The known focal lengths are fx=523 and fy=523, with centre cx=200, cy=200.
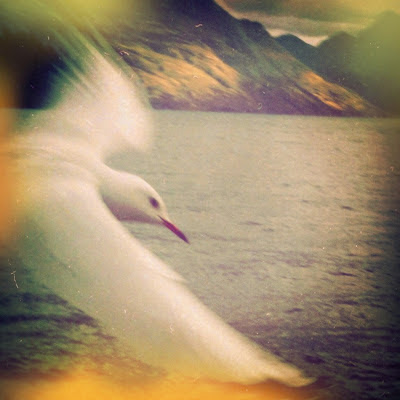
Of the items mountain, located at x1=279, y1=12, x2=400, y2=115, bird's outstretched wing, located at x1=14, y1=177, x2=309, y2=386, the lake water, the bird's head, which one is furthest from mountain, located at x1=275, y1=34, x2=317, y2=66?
bird's outstretched wing, located at x1=14, y1=177, x2=309, y2=386

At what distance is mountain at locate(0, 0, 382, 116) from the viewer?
154 centimetres

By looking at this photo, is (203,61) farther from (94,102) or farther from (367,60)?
(367,60)

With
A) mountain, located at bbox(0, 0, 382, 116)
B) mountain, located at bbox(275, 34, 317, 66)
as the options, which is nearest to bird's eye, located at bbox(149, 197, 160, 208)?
mountain, located at bbox(0, 0, 382, 116)

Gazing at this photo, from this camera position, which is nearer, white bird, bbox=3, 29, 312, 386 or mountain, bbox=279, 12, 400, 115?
white bird, bbox=3, 29, 312, 386

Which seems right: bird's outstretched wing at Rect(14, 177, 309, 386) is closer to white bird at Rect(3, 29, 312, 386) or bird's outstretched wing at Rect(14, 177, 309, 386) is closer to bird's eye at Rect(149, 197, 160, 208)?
white bird at Rect(3, 29, 312, 386)

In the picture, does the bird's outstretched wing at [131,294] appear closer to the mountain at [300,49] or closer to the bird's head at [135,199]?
the bird's head at [135,199]

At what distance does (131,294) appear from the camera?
57.7 inches

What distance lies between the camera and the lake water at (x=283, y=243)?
146cm

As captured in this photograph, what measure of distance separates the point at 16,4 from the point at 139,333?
1.00 metres

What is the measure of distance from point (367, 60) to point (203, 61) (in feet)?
1.62

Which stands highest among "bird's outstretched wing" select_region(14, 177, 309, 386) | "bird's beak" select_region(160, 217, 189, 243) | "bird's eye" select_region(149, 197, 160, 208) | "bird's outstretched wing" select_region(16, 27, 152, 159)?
"bird's outstretched wing" select_region(16, 27, 152, 159)

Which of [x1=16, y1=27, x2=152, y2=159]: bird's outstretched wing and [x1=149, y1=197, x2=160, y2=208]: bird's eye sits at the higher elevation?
[x1=16, y1=27, x2=152, y2=159]: bird's outstretched wing

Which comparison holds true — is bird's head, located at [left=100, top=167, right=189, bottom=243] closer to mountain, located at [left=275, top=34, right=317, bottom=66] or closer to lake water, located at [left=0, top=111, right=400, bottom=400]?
lake water, located at [left=0, top=111, right=400, bottom=400]

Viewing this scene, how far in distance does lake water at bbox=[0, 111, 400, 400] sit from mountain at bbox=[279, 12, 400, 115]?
0.10 meters
